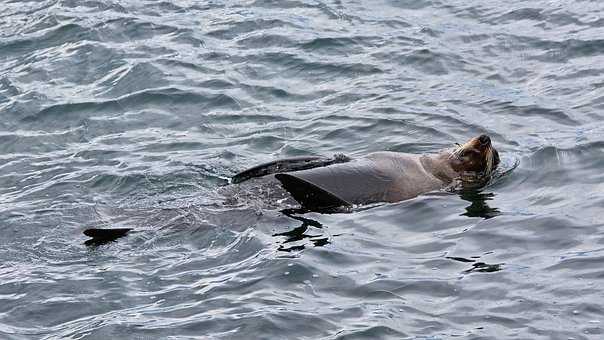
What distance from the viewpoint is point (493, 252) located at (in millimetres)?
8078

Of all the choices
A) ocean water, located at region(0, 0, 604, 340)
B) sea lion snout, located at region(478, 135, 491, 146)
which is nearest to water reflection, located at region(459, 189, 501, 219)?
ocean water, located at region(0, 0, 604, 340)

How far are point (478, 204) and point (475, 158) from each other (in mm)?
599

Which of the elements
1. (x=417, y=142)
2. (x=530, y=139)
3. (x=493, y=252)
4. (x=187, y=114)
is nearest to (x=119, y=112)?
(x=187, y=114)

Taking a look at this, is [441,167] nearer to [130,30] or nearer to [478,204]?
[478,204]

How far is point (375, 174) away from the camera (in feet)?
30.1

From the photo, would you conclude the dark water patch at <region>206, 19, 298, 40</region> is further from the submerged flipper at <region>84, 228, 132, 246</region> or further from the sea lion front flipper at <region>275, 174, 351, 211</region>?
the submerged flipper at <region>84, 228, 132, 246</region>

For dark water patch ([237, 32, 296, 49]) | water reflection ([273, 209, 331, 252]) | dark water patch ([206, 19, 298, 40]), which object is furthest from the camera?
dark water patch ([206, 19, 298, 40])

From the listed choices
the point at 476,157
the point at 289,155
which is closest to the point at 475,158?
the point at 476,157

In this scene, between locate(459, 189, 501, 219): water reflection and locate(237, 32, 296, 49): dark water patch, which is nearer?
locate(459, 189, 501, 219): water reflection

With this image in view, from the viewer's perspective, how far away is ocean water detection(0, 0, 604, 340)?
7297 mm

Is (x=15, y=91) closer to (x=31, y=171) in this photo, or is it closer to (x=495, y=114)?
(x=31, y=171)

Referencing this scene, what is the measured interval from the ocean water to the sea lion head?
31 centimetres

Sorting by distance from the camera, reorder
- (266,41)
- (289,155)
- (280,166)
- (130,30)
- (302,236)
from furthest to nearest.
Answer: (130,30) → (266,41) → (289,155) → (280,166) → (302,236)

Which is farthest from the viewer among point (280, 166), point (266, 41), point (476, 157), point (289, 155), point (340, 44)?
point (266, 41)
